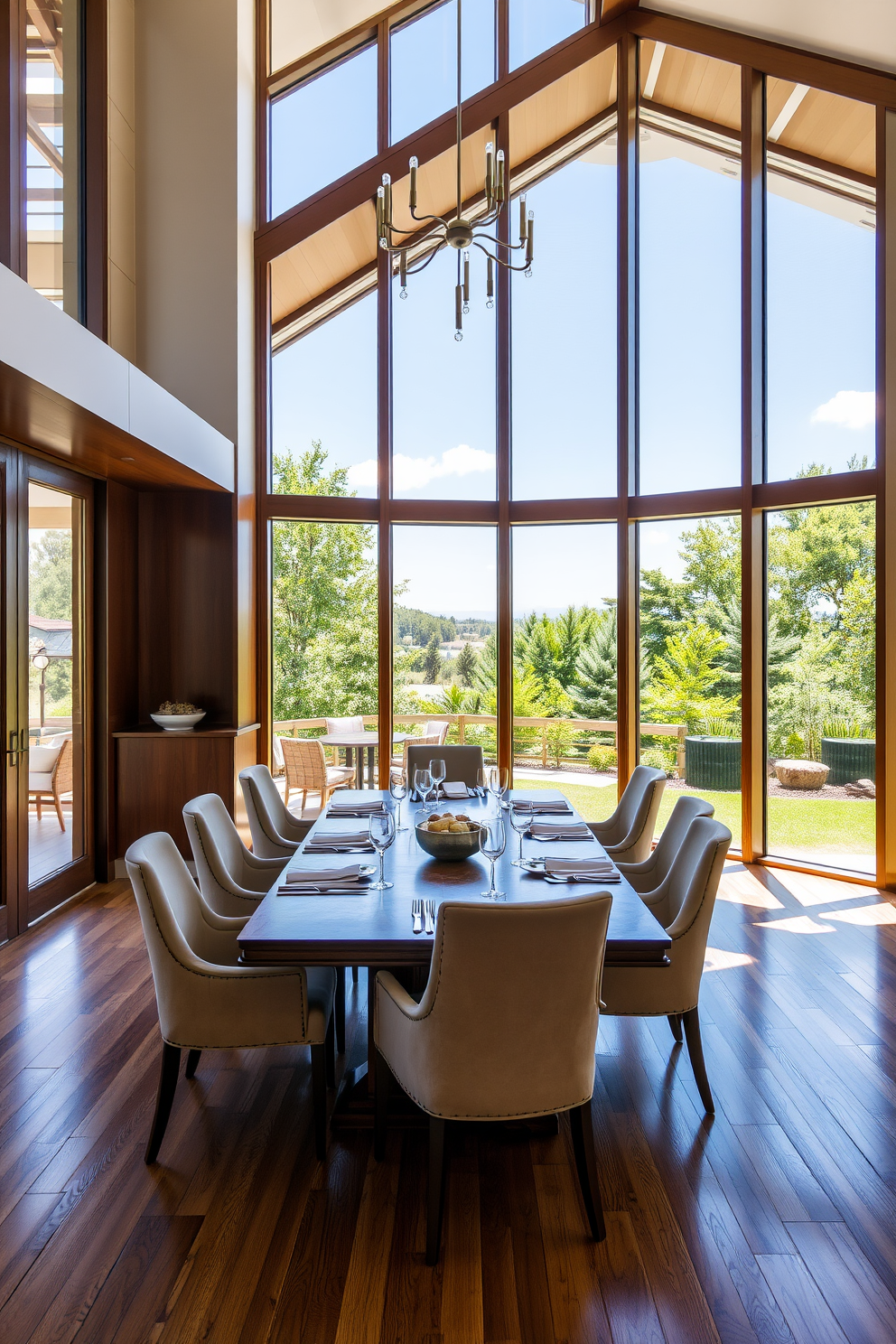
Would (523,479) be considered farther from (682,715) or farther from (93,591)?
(93,591)

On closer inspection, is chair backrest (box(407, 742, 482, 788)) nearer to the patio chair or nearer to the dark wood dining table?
the dark wood dining table

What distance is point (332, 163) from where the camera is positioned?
19.5ft

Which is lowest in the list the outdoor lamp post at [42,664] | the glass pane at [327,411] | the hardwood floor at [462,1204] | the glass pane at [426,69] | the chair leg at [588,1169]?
the hardwood floor at [462,1204]

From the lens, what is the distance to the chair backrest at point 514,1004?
182 centimetres

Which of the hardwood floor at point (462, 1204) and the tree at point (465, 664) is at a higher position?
the tree at point (465, 664)

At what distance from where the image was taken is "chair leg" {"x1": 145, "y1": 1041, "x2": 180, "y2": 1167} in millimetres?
2342

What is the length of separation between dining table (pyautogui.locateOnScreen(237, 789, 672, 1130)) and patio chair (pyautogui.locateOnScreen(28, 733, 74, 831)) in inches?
85.2

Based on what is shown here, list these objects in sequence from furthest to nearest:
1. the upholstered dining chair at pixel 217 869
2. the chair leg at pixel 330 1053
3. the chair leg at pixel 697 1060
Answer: the upholstered dining chair at pixel 217 869, the chair leg at pixel 697 1060, the chair leg at pixel 330 1053

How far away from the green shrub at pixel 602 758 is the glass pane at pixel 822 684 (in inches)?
43.4

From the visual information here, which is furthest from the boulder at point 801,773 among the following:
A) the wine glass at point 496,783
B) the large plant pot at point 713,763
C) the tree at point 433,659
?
the wine glass at point 496,783

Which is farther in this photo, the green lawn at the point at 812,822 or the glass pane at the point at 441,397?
the glass pane at the point at 441,397

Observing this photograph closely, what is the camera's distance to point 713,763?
5.74 metres

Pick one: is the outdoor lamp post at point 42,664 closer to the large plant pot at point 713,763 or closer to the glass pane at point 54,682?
the glass pane at point 54,682

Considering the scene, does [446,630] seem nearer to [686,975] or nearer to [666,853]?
[666,853]
